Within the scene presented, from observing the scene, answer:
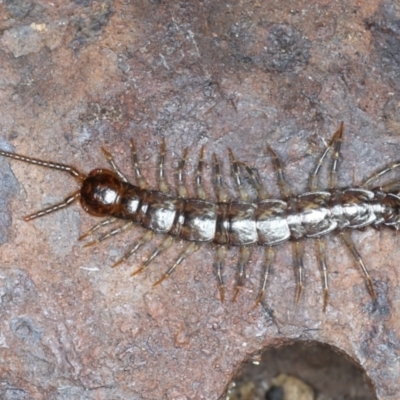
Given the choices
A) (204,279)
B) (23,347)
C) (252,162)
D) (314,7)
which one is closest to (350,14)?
(314,7)

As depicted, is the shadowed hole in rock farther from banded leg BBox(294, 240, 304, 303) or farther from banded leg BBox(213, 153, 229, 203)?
banded leg BBox(213, 153, 229, 203)

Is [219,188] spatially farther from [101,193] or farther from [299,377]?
[299,377]

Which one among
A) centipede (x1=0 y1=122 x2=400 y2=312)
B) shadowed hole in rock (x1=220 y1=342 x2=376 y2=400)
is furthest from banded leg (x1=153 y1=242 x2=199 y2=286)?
shadowed hole in rock (x1=220 y1=342 x2=376 y2=400)

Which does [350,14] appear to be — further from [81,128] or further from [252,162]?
[81,128]

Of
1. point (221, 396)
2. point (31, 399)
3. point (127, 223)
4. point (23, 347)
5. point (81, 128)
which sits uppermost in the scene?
point (81, 128)

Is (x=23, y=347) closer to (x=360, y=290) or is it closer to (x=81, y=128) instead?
(x=81, y=128)

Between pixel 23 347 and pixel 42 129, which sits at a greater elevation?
Result: pixel 42 129

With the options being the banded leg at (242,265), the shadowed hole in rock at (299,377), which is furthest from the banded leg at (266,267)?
the shadowed hole in rock at (299,377)
